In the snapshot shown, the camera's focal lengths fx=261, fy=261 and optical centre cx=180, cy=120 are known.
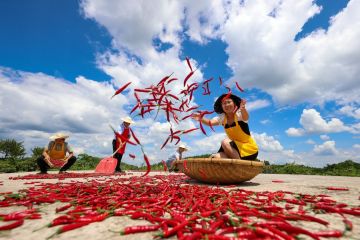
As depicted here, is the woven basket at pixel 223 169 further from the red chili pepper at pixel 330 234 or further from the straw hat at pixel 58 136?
the straw hat at pixel 58 136

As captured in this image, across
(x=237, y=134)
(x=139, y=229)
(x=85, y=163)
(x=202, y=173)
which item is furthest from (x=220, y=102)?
(x=85, y=163)

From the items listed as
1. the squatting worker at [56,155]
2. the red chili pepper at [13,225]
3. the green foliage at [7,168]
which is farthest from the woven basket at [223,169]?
the green foliage at [7,168]

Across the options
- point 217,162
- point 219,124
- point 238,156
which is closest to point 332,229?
point 217,162

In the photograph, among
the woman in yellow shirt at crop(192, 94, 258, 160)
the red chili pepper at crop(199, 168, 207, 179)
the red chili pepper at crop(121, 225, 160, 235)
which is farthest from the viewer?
the woman in yellow shirt at crop(192, 94, 258, 160)

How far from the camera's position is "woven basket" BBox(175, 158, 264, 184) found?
18.8 feet

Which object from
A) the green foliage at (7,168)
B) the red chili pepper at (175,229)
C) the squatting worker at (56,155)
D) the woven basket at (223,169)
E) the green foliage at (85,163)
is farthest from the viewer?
the green foliage at (85,163)

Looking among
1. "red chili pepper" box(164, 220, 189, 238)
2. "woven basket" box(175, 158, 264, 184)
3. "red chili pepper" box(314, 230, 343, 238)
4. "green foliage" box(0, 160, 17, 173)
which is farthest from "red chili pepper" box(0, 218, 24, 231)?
"green foliage" box(0, 160, 17, 173)

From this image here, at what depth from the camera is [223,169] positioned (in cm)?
577

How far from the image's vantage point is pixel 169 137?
4867mm

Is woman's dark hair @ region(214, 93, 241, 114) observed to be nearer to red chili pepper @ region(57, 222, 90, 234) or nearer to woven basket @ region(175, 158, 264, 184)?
woven basket @ region(175, 158, 264, 184)

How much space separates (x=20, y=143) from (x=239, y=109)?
23865 millimetres

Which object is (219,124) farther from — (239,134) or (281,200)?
(281,200)

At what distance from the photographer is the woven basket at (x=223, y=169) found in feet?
18.8

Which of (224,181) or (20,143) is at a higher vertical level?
(20,143)
